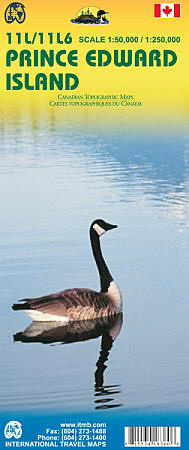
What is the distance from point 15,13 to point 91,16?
62 centimetres

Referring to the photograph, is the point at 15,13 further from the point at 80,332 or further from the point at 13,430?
the point at 13,430

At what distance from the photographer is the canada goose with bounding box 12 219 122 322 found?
9.23 meters

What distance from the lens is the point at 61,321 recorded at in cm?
952

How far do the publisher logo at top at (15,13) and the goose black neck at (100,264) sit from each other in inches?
93.4

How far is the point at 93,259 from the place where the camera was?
10.6 m

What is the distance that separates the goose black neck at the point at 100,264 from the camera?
9.92 m

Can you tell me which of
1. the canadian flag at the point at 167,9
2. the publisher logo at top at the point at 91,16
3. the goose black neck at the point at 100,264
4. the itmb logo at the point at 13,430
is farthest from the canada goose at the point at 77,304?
the canadian flag at the point at 167,9

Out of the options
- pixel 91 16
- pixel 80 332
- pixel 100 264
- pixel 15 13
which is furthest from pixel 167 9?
pixel 80 332

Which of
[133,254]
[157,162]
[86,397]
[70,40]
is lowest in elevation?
[86,397]

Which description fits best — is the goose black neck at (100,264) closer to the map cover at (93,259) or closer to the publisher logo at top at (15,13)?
the map cover at (93,259)

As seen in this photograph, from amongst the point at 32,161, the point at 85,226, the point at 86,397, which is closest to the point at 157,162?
the point at 32,161

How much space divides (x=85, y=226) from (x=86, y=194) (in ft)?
3.25

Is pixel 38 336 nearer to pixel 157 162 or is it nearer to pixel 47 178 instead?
pixel 47 178

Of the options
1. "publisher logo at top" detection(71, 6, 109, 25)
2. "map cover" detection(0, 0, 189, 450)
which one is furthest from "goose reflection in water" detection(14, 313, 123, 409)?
"publisher logo at top" detection(71, 6, 109, 25)
